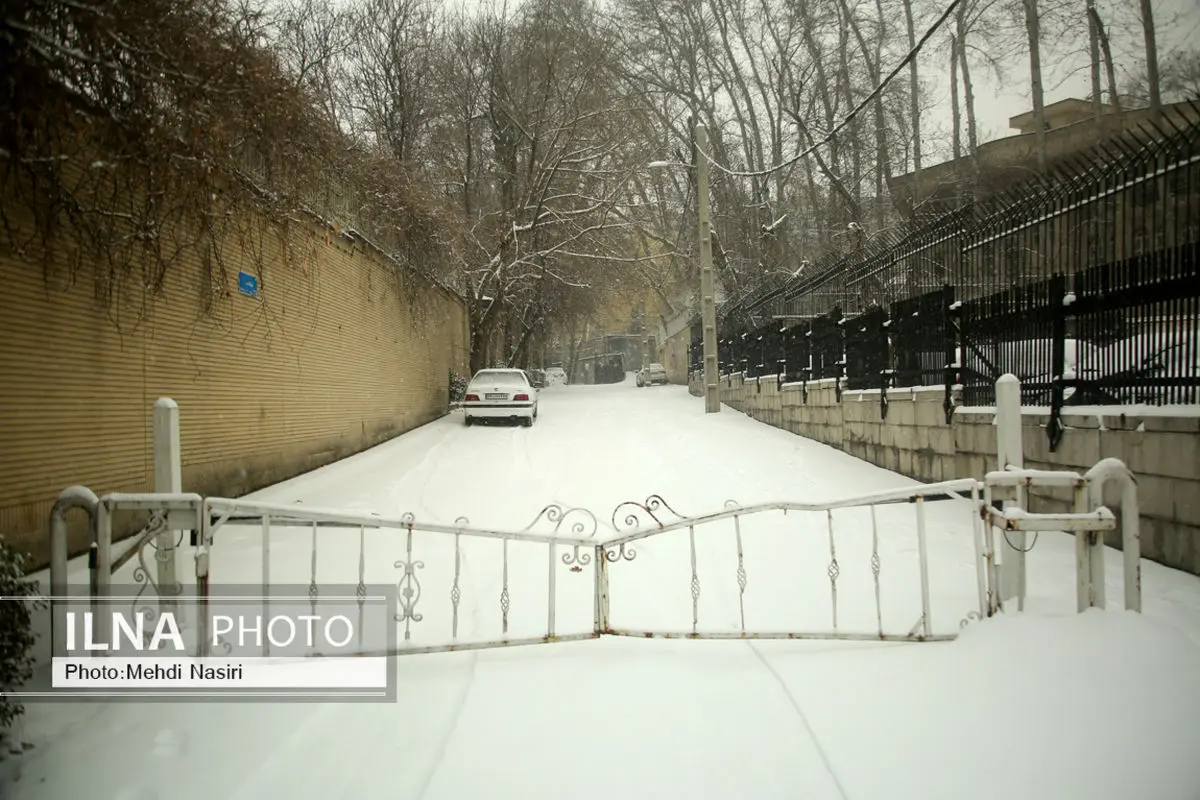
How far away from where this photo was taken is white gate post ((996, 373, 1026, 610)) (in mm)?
3406

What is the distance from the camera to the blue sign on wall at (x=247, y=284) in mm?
7773

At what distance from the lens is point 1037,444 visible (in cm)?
591

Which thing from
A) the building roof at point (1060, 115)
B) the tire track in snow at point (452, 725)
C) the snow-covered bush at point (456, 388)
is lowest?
the tire track in snow at point (452, 725)

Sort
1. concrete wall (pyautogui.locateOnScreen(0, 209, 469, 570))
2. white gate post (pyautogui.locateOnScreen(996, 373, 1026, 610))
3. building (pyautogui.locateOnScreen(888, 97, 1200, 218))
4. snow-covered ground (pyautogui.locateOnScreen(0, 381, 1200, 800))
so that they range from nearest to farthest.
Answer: snow-covered ground (pyautogui.locateOnScreen(0, 381, 1200, 800))
white gate post (pyautogui.locateOnScreen(996, 373, 1026, 610))
concrete wall (pyautogui.locateOnScreen(0, 209, 469, 570))
building (pyautogui.locateOnScreen(888, 97, 1200, 218))

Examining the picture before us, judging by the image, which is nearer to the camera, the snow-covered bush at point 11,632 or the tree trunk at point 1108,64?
the snow-covered bush at point 11,632

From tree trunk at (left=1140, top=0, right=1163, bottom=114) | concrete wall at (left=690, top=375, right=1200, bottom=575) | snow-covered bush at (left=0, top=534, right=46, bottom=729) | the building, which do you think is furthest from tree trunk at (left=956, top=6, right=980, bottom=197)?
snow-covered bush at (left=0, top=534, right=46, bottom=729)

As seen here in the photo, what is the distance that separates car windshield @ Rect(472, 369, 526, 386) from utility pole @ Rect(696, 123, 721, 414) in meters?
4.63

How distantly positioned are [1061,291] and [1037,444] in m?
1.39

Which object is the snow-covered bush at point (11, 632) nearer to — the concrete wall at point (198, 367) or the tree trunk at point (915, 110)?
the concrete wall at point (198, 367)

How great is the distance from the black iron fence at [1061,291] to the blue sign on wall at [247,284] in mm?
8166

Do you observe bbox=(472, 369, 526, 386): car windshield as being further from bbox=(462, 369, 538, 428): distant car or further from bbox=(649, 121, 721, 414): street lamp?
bbox=(649, 121, 721, 414): street lamp

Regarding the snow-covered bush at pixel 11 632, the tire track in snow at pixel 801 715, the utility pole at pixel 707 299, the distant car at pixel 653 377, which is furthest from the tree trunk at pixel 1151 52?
the distant car at pixel 653 377

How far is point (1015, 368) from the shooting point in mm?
6484

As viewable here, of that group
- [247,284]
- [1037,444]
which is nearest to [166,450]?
[247,284]
